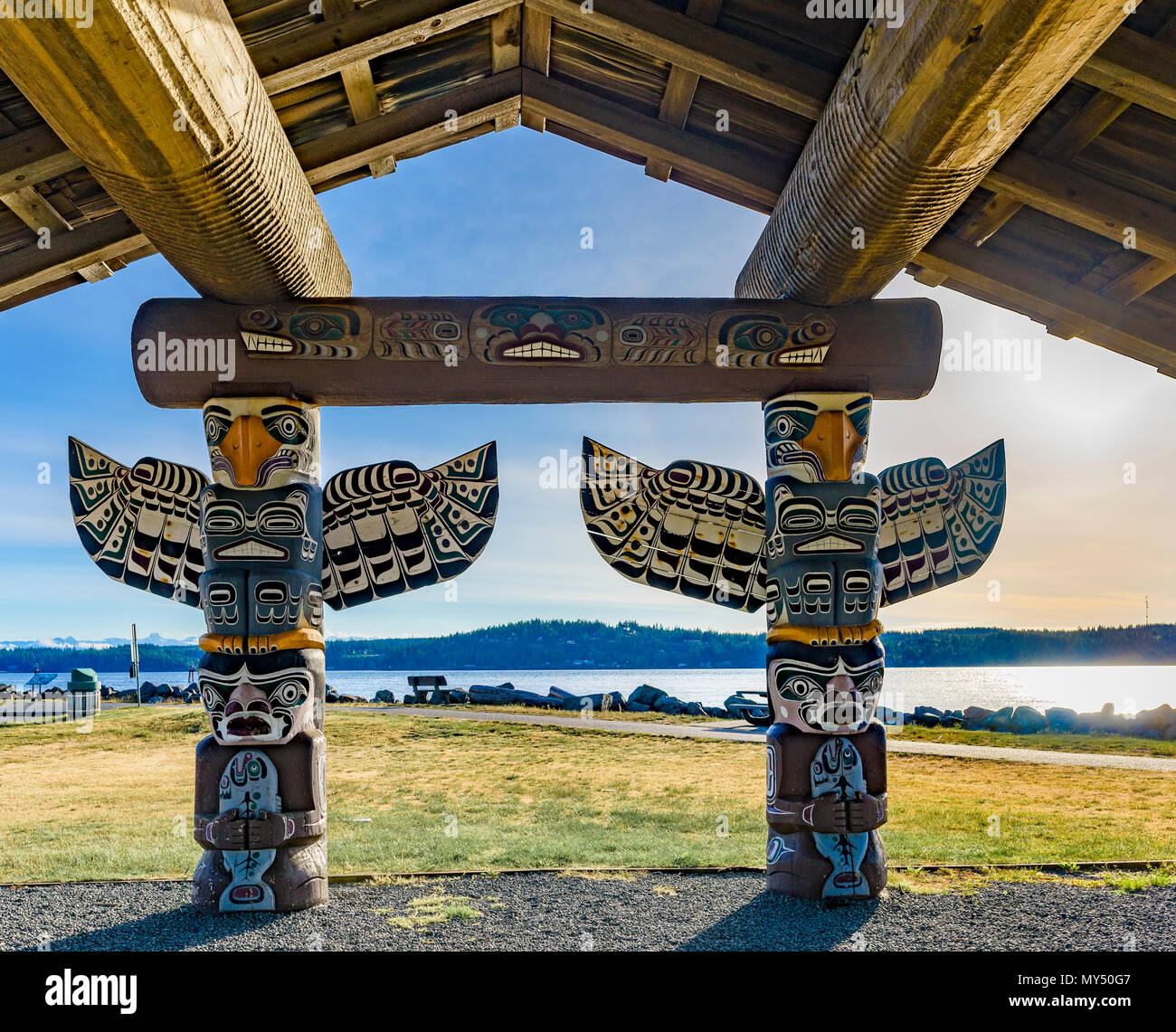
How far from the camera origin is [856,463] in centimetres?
481

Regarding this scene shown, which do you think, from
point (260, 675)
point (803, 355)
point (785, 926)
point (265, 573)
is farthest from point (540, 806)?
point (803, 355)

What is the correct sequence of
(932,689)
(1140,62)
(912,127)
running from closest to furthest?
(912,127)
(1140,62)
(932,689)

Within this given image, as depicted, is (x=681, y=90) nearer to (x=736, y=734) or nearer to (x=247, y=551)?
(x=247, y=551)

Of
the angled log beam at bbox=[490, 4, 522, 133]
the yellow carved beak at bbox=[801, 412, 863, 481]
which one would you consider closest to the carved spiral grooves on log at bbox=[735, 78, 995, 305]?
the yellow carved beak at bbox=[801, 412, 863, 481]

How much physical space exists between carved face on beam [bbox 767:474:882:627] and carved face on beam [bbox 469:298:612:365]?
1478 millimetres

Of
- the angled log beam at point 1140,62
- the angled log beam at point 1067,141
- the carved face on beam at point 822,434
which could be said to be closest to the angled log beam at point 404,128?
the carved face on beam at point 822,434

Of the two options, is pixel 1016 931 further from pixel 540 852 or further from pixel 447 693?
pixel 447 693

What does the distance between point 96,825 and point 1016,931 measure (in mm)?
7583

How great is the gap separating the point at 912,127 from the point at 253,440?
377 centimetres

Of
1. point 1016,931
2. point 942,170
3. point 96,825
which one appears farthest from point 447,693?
point 942,170

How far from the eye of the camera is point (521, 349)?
459 cm

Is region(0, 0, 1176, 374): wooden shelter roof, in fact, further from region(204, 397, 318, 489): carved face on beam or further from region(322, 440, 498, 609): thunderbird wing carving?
region(322, 440, 498, 609): thunderbird wing carving
